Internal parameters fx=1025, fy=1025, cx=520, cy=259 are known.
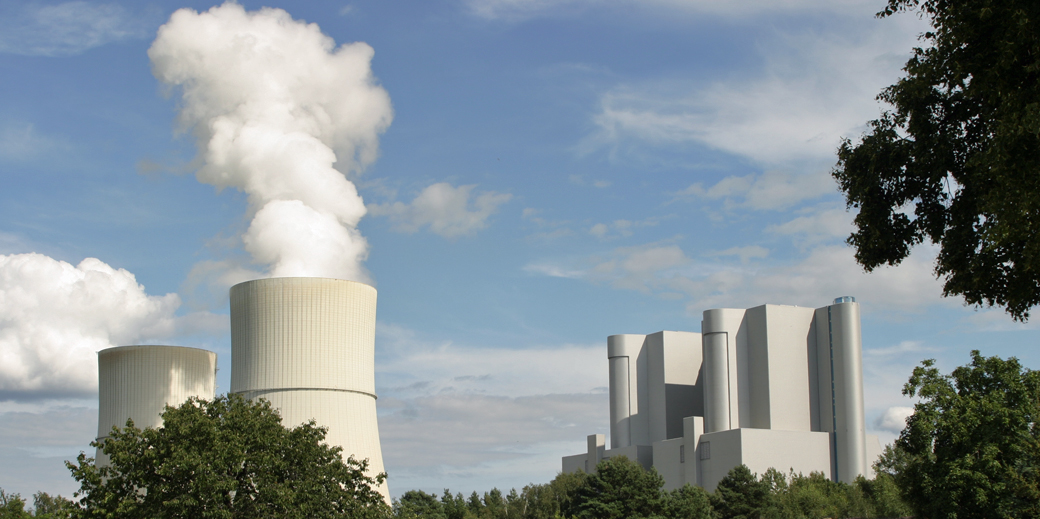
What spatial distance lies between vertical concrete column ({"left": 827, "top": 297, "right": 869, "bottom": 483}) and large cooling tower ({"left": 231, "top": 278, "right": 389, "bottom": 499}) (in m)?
39.1

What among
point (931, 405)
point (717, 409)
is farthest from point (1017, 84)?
point (717, 409)

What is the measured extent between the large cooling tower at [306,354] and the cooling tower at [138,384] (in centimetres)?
761

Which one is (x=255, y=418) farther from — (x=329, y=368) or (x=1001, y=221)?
(x=1001, y=221)

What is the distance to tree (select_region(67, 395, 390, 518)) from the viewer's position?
2178 cm

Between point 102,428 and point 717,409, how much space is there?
3974 centimetres

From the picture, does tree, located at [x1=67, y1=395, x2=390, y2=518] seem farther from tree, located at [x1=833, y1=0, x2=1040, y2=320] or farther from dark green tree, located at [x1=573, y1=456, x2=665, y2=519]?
dark green tree, located at [x1=573, y1=456, x2=665, y2=519]

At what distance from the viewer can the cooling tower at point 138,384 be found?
41500 mm

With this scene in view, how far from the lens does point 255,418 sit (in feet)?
79.2

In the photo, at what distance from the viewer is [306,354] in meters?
34.9

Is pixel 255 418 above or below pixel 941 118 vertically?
below

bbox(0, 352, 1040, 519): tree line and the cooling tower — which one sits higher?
the cooling tower

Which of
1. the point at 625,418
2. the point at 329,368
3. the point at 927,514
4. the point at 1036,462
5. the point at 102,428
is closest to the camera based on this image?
the point at 1036,462

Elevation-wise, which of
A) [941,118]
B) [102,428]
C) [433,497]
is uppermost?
[941,118]

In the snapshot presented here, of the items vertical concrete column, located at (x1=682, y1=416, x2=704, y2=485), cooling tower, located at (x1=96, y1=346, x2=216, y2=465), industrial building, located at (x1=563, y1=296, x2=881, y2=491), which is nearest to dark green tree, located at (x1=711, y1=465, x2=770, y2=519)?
industrial building, located at (x1=563, y1=296, x2=881, y2=491)
